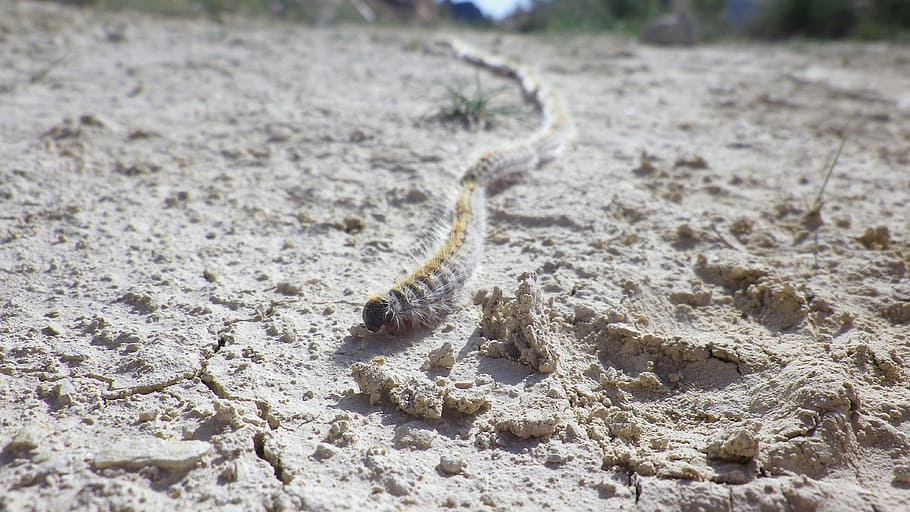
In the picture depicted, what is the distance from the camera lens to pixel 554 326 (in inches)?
96.1

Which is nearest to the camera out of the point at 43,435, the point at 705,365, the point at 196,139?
the point at 43,435

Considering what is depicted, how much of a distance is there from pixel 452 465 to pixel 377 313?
0.65 m

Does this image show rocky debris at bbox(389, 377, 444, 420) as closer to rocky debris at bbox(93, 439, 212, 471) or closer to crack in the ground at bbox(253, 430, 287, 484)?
crack in the ground at bbox(253, 430, 287, 484)

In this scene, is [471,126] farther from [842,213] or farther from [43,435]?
[43,435]

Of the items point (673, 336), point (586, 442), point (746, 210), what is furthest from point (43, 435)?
point (746, 210)

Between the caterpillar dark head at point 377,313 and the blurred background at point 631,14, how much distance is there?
6201 millimetres

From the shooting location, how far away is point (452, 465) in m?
1.87

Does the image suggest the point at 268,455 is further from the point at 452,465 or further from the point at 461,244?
the point at 461,244

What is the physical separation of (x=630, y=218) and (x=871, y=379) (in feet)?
4.24

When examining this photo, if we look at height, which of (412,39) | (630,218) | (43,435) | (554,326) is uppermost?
(412,39)

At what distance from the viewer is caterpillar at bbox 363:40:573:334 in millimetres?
2389

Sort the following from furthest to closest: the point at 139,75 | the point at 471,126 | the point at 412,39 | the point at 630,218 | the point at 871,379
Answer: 1. the point at 412,39
2. the point at 139,75
3. the point at 471,126
4. the point at 630,218
5. the point at 871,379

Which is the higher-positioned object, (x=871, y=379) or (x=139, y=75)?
(x=139, y=75)

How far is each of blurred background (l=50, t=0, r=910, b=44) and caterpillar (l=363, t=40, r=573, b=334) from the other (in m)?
4.21
